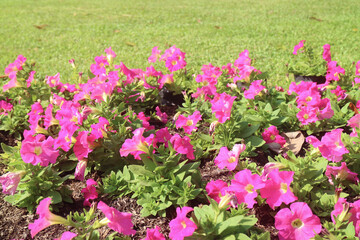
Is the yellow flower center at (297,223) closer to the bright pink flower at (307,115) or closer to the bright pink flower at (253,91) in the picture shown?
the bright pink flower at (307,115)

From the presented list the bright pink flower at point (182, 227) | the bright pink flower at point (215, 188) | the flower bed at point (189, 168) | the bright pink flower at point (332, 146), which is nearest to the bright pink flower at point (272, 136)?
the flower bed at point (189, 168)

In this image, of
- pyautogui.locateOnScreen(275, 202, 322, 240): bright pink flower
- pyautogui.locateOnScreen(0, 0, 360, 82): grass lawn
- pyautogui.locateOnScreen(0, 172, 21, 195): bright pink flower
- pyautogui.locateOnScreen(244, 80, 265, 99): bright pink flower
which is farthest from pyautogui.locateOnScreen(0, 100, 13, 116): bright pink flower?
pyautogui.locateOnScreen(275, 202, 322, 240): bright pink flower

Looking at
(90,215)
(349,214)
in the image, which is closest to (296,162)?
(349,214)

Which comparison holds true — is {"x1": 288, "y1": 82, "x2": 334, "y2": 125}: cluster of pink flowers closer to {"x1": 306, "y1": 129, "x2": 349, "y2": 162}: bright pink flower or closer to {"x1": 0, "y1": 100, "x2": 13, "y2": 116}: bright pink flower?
{"x1": 306, "y1": 129, "x2": 349, "y2": 162}: bright pink flower

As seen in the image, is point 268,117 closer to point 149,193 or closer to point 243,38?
point 149,193

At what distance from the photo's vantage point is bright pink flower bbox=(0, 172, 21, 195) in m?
2.09

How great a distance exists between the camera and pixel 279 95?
321 centimetres

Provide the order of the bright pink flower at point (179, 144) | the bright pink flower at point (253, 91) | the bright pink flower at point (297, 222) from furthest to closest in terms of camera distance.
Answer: the bright pink flower at point (253, 91)
the bright pink flower at point (179, 144)
the bright pink flower at point (297, 222)

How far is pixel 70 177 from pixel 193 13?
743 centimetres

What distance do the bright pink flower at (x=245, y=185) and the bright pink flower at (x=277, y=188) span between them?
0.16 feet

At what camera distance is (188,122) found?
9.05ft

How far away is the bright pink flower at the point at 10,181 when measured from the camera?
2092 millimetres

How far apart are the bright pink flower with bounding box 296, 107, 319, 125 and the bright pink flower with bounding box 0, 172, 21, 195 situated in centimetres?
196

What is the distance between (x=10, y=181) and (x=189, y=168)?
103cm
